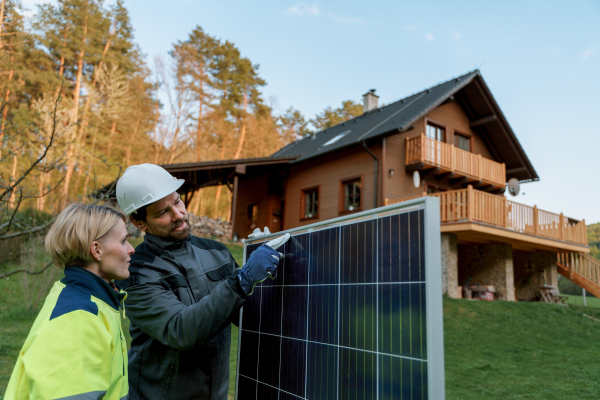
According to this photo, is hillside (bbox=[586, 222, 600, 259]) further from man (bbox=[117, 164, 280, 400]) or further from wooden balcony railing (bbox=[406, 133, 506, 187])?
man (bbox=[117, 164, 280, 400])

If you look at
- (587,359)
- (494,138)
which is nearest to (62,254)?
(587,359)

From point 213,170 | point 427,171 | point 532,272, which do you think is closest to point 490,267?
point 532,272

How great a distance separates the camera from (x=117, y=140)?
28547mm

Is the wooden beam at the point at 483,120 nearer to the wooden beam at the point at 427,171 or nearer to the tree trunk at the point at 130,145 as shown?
the wooden beam at the point at 427,171

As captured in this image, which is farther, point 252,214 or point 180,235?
point 252,214

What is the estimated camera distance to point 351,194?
60.5 ft

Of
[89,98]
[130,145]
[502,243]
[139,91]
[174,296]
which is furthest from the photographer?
[139,91]

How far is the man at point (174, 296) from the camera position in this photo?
1.93 meters

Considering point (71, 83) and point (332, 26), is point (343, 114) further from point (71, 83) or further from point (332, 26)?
point (71, 83)

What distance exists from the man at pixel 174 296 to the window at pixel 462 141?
19.4 meters

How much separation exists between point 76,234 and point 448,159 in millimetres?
17287

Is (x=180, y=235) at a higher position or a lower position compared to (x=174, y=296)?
higher

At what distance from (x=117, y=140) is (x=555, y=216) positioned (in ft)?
81.8

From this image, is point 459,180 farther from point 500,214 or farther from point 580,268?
point 580,268
